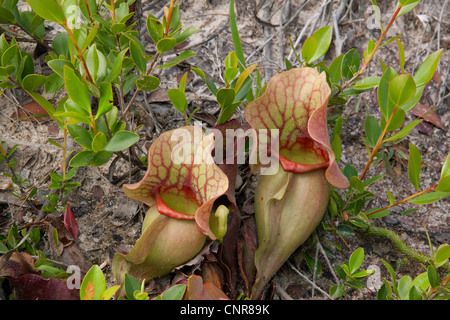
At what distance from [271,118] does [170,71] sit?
2.79 ft

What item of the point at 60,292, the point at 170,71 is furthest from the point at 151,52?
the point at 60,292

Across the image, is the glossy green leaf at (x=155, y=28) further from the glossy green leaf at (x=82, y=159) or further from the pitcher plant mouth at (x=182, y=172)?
the glossy green leaf at (x=82, y=159)

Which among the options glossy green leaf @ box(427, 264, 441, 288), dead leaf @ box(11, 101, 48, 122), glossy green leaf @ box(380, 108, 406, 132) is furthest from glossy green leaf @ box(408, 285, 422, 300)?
dead leaf @ box(11, 101, 48, 122)

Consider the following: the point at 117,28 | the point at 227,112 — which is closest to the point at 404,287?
the point at 227,112

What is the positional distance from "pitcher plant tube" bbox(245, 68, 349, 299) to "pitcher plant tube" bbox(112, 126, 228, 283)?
0.21m

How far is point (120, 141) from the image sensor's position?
4.34ft

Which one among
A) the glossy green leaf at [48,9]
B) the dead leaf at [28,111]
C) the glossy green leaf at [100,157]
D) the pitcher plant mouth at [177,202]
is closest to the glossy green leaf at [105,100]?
the glossy green leaf at [100,157]

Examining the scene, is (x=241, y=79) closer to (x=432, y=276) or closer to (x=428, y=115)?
(x=432, y=276)

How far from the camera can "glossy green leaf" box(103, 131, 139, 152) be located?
131 centimetres

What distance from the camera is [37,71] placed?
194 centimetres

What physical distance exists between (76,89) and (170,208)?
1.67ft

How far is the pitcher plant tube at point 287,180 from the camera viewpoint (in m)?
A: 1.44

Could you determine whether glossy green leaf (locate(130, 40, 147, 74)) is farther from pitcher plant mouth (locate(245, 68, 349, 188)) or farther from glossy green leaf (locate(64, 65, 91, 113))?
pitcher plant mouth (locate(245, 68, 349, 188))
